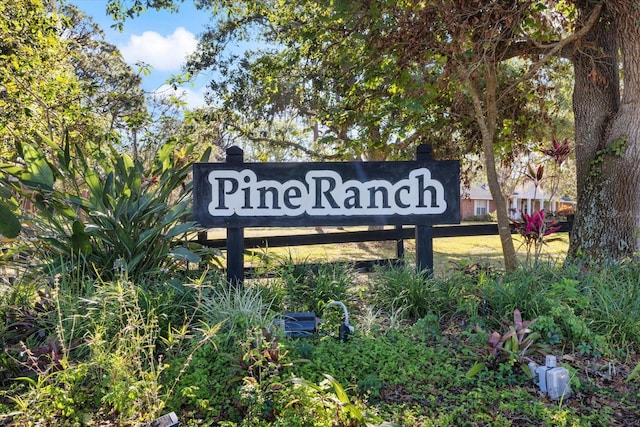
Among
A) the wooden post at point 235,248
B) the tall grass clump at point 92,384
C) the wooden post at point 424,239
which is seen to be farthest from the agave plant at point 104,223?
the wooden post at point 424,239

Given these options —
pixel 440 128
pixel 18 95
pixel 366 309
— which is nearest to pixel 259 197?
pixel 366 309

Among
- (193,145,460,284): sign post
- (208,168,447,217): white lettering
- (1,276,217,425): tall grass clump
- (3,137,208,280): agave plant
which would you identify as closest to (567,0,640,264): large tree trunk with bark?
(193,145,460,284): sign post

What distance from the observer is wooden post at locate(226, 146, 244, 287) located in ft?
14.1

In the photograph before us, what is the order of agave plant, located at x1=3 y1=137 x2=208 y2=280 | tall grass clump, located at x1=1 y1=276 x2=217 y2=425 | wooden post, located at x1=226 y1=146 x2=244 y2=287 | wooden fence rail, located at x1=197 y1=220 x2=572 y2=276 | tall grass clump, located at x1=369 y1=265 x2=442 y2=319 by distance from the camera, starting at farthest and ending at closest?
wooden fence rail, located at x1=197 y1=220 x2=572 y2=276 < wooden post, located at x1=226 y1=146 x2=244 y2=287 < agave plant, located at x1=3 y1=137 x2=208 y2=280 < tall grass clump, located at x1=369 y1=265 x2=442 y2=319 < tall grass clump, located at x1=1 y1=276 x2=217 y2=425

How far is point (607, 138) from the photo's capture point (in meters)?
5.38

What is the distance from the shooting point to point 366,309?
3768mm

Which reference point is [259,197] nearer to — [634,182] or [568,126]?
[634,182]

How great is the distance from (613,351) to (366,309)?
1.77 meters

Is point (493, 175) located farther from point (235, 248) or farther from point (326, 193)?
point (235, 248)

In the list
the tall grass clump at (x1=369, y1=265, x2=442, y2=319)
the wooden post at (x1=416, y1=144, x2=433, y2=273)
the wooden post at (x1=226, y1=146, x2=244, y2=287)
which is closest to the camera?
the tall grass clump at (x1=369, y1=265, x2=442, y2=319)

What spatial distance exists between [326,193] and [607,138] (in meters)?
3.61

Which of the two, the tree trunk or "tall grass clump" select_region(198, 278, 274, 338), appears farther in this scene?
the tree trunk

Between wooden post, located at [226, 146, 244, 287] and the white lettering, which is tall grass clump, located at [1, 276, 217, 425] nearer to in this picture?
wooden post, located at [226, 146, 244, 287]

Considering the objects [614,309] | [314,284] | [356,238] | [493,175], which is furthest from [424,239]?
[356,238]
